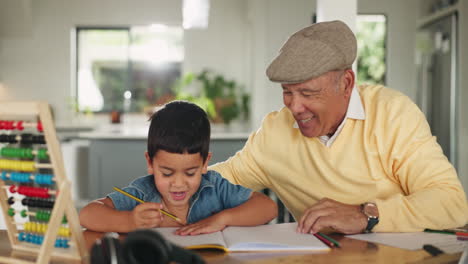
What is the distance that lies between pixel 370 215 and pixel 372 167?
30 cm

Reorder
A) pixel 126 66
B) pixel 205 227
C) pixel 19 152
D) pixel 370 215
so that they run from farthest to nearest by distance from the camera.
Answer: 1. pixel 126 66
2. pixel 370 215
3. pixel 205 227
4. pixel 19 152

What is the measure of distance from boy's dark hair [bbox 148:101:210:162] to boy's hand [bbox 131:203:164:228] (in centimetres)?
16

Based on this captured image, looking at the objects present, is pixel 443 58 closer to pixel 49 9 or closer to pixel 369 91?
pixel 369 91

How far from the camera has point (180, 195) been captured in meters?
1.53

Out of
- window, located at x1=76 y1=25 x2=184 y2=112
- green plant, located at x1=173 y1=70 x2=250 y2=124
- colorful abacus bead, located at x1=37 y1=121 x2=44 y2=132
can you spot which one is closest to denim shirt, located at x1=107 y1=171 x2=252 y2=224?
colorful abacus bead, located at x1=37 y1=121 x2=44 y2=132

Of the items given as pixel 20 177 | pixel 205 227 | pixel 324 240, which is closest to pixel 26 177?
pixel 20 177

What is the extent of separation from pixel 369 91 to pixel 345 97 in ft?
0.37

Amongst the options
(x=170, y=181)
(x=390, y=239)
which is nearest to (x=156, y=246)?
(x=170, y=181)

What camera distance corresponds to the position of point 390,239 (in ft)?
4.72

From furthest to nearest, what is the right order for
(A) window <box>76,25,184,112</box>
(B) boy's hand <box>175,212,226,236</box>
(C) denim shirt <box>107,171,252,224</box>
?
1. (A) window <box>76,25,184,112</box>
2. (C) denim shirt <box>107,171,252,224</box>
3. (B) boy's hand <box>175,212,226,236</box>

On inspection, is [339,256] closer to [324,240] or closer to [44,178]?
[324,240]

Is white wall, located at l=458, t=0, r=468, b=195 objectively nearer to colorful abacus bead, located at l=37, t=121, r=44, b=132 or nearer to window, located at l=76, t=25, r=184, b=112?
window, located at l=76, t=25, r=184, b=112

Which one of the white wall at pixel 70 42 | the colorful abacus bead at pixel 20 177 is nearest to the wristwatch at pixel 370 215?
the colorful abacus bead at pixel 20 177

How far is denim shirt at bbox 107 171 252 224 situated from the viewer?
1.61m
